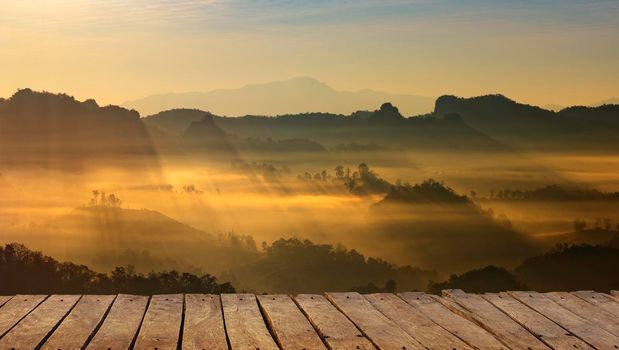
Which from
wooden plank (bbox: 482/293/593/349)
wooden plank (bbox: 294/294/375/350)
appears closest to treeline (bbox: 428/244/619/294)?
wooden plank (bbox: 482/293/593/349)

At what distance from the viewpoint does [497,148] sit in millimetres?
41125

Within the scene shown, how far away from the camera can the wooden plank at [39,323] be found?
519 cm

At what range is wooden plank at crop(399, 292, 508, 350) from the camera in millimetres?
5371

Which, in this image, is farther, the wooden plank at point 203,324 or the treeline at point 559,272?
the treeline at point 559,272

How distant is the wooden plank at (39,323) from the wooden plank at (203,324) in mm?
890

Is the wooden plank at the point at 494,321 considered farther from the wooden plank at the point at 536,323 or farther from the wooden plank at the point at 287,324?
the wooden plank at the point at 287,324

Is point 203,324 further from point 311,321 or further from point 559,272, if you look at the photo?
point 559,272

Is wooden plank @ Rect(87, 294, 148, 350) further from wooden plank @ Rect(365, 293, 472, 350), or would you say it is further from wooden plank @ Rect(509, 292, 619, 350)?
wooden plank @ Rect(509, 292, 619, 350)

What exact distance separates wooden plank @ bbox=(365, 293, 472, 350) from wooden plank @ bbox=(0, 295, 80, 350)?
91.8 inches

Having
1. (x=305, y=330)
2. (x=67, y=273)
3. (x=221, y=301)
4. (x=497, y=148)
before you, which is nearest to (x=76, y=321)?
(x=221, y=301)

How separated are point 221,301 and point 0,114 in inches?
1414

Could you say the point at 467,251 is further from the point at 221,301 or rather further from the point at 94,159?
the point at 221,301

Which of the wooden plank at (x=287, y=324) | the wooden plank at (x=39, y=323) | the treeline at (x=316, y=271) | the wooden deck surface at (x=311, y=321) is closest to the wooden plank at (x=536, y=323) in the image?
the wooden deck surface at (x=311, y=321)

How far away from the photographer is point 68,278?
66.7ft
